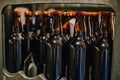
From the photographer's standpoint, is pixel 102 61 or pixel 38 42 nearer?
pixel 102 61

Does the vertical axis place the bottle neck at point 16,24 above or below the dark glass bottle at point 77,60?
above

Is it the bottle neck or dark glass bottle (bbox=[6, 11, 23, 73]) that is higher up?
the bottle neck

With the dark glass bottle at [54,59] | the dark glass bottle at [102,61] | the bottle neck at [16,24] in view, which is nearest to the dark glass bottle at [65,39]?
the dark glass bottle at [54,59]

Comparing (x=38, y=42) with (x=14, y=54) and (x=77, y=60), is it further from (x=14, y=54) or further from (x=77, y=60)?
(x=77, y=60)

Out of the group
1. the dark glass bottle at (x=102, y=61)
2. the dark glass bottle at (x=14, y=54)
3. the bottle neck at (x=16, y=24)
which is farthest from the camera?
the bottle neck at (x=16, y=24)

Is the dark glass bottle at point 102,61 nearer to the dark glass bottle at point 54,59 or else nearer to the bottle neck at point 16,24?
the dark glass bottle at point 54,59

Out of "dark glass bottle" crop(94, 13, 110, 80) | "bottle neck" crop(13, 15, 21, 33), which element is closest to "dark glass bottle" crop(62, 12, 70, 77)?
"dark glass bottle" crop(94, 13, 110, 80)

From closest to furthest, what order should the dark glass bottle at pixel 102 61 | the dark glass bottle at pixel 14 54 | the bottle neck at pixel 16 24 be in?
the dark glass bottle at pixel 102 61 → the dark glass bottle at pixel 14 54 → the bottle neck at pixel 16 24

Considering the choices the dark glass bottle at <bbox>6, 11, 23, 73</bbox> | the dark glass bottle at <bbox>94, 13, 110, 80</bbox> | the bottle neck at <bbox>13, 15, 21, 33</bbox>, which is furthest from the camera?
the bottle neck at <bbox>13, 15, 21, 33</bbox>

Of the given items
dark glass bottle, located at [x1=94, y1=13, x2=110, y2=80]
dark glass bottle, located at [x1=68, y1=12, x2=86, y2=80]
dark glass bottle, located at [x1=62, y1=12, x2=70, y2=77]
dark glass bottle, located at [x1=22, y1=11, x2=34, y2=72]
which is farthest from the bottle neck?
dark glass bottle, located at [x1=94, y1=13, x2=110, y2=80]

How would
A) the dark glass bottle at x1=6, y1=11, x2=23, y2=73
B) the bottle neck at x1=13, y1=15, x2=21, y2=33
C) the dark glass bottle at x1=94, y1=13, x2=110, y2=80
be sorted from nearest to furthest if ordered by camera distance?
the dark glass bottle at x1=94, y1=13, x2=110, y2=80 → the dark glass bottle at x1=6, y1=11, x2=23, y2=73 → the bottle neck at x1=13, y1=15, x2=21, y2=33

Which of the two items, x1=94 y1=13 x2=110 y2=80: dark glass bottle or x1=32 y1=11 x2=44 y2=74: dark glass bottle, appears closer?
x1=94 y1=13 x2=110 y2=80: dark glass bottle

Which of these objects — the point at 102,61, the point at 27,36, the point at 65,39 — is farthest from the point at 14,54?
the point at 102,61

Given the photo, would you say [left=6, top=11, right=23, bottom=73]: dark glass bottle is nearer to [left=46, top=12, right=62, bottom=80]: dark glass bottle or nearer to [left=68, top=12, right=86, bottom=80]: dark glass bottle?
[left=46, top=12, right=62, bottom=80]: dark glass bottle
